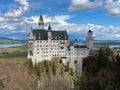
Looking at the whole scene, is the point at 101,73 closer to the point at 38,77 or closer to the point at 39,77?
the point at 39,77

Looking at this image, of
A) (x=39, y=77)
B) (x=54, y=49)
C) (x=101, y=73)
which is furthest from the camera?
(x=54, y=49)

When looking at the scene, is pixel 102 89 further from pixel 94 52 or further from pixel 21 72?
pixel 94 52

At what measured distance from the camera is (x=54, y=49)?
238 ft

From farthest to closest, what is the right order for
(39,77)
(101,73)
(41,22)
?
(41,22)
(39,77)
(101,73)

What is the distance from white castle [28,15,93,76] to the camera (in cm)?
7075

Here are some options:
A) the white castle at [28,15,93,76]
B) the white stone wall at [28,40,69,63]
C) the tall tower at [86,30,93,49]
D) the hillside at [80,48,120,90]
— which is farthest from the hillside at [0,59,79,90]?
the tall tower at [86,30,93,49]

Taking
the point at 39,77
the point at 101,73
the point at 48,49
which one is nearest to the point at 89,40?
the point at 48,49

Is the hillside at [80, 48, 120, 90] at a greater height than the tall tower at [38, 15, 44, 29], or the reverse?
the tall tower at [38, 15, 44, 29]

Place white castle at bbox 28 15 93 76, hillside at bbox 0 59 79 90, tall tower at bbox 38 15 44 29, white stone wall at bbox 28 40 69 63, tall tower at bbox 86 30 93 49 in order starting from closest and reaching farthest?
1. hillside at bbox 0 59 79 90
2. white stone wall at bbox 28 40 69 63
3. white castle at bbox 28 15 93 76
4. tall tower at bbox 86 30 93 49
5. tall tower at bbox 38 15 44 29

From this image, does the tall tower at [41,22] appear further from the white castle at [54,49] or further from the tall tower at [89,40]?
the tall tower at [89,40]

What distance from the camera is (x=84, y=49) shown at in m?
72.4

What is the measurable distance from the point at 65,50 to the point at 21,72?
15627 millimetres

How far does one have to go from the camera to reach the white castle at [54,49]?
70750 mm

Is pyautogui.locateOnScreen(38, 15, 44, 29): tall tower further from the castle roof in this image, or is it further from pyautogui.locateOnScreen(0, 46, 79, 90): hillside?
pyautogui.locateOnScreen(0, 46, 79, 90): hillside
